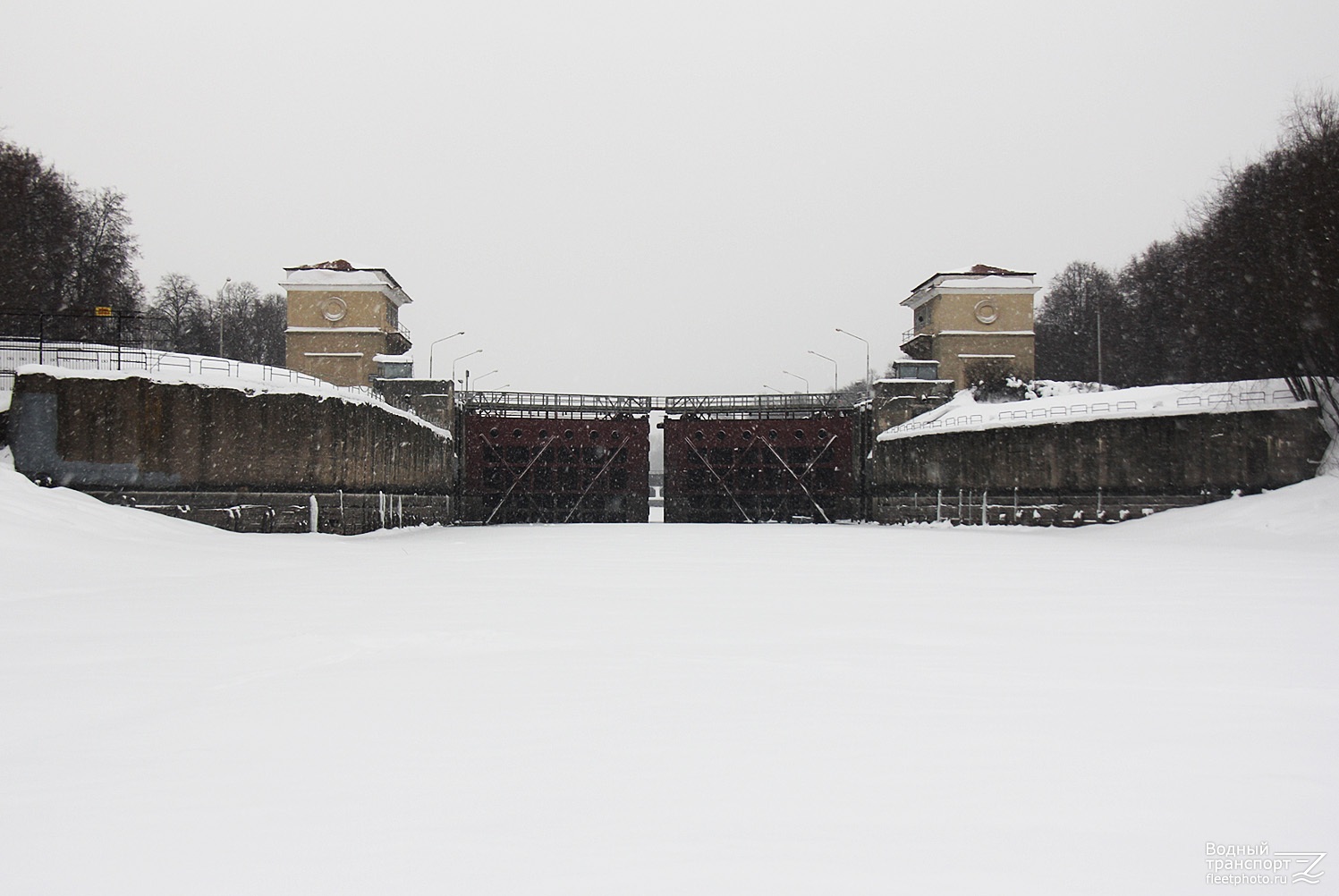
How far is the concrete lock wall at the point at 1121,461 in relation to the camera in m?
29.8

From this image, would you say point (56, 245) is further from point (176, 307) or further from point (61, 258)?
point (176, 307)

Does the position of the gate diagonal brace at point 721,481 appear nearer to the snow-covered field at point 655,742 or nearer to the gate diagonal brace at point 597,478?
the gate diagonal brace at point 597,478

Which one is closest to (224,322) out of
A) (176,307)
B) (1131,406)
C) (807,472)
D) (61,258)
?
(176,307)

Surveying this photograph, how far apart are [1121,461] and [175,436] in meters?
30.5

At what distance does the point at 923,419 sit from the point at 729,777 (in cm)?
4479

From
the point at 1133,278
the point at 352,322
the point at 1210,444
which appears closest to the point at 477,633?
the point at 1210,444

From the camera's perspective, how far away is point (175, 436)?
75.5 feet

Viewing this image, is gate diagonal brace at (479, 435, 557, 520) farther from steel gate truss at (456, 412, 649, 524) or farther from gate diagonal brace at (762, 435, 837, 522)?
gate diagonal brace at (762, 435, 837, 522)

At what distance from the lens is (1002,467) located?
37.8m

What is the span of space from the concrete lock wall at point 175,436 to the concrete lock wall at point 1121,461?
25.4 m

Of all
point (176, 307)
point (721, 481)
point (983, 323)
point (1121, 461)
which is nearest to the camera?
point (1121, 461)

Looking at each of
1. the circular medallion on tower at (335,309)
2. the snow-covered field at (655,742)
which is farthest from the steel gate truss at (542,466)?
the snow-covered field at (655,742)

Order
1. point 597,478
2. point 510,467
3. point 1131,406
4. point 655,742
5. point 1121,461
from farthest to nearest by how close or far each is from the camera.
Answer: point 597,478
point 510,467
point 1131,406
point 1121,461
point 655,742

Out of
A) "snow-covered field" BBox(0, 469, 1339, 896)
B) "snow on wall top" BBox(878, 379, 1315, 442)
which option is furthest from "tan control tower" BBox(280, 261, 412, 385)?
"snow-covered field" BBox(0, 469, 1339, 896)
